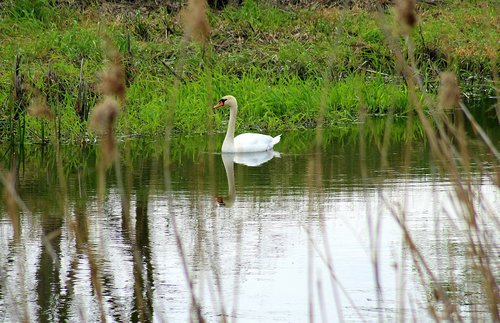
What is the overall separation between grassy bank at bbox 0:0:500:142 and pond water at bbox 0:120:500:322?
1.96 m

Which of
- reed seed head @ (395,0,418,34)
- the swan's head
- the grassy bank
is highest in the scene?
the grassy bank

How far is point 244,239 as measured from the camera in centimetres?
825

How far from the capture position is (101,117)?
270 centimetres

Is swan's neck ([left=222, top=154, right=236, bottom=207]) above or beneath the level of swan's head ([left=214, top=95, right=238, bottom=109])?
beneath

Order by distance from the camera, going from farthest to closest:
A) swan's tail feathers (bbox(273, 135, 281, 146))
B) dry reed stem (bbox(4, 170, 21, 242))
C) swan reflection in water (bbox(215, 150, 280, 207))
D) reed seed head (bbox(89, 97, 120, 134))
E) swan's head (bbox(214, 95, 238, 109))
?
swan's head (bbox(214, 95, 238, 109)) → swan's tail feathers (bbox(273, 135, 281, 146)) → swan reflection in water (bbox(215, 150, 280, 207)) → dry reed stem (bbox(4, 170, 21, 242)) → reed seed head (bbox(89, 97, 120, 134))

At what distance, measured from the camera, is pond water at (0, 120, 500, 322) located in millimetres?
4652

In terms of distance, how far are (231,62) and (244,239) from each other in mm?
10882

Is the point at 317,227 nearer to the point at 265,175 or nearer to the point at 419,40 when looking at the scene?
the point at 265,175

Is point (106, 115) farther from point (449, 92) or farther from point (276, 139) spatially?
point (276, 139)

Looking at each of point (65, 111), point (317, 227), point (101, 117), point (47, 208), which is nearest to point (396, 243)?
point (317, 227)

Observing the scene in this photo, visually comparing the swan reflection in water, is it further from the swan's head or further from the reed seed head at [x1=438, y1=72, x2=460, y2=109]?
the reed seed head at [x1=438, y1=72, x2=460, y2=109]

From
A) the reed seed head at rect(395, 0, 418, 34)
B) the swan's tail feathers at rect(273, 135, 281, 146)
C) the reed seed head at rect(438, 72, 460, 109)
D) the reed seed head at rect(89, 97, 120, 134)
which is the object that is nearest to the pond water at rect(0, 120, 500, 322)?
the swan's tail feathers at rect(273, 135, 281, 146)

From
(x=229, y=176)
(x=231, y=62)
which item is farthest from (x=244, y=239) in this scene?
(x=231, y=62)

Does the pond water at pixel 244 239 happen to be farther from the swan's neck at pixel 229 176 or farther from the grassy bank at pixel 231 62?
the grassy bank at pixel 231 62
